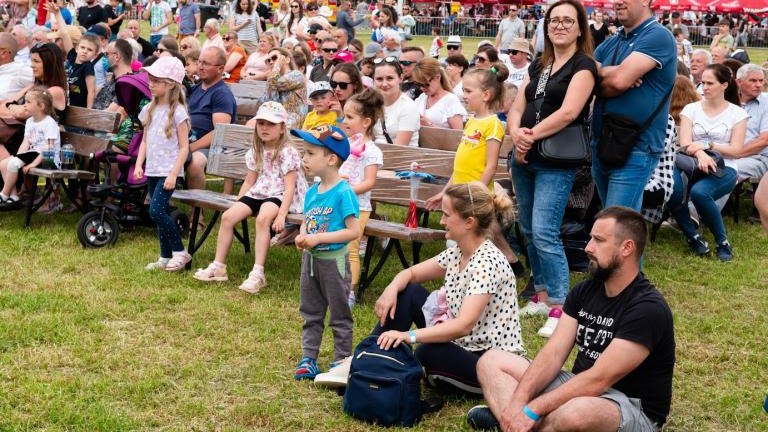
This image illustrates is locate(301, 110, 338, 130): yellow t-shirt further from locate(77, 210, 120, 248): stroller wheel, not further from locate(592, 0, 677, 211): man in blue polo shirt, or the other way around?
locate(592, 0, 677, 211): man in blue polo shirt

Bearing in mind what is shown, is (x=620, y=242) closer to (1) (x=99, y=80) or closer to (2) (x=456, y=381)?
(2) (x=456, y=381)

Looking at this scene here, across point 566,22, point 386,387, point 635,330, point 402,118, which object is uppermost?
point 566,22

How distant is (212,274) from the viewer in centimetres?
730

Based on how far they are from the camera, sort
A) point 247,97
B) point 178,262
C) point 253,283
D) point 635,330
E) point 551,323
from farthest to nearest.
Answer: point 247,97 < point 178,262 < point 253,283 < point 551,323 < point 635,330

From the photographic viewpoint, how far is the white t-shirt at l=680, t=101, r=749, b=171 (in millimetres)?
8820

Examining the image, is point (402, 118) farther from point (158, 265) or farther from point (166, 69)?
point (158, 265)

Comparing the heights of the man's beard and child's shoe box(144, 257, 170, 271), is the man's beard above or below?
above

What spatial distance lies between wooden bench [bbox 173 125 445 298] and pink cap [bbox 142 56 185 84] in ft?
2.67

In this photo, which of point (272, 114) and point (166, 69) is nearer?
point (272, 114)

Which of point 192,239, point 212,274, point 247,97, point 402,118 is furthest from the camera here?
point 247,97

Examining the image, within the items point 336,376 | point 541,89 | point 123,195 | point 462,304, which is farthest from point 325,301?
point 123,195

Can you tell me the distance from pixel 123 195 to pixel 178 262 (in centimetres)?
129

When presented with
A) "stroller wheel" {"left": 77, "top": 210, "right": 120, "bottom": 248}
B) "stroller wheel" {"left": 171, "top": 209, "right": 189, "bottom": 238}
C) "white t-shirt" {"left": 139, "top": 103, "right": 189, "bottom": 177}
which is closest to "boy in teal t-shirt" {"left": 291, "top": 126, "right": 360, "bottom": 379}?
"white t-shirt" {"left": 139, "top": 103, "right": 189, "bottom": 177}

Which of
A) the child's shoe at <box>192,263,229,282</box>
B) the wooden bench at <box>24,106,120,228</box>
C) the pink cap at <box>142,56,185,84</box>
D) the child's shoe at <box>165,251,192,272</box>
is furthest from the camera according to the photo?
the wooden bench at <box>24,106,120,228</box>
